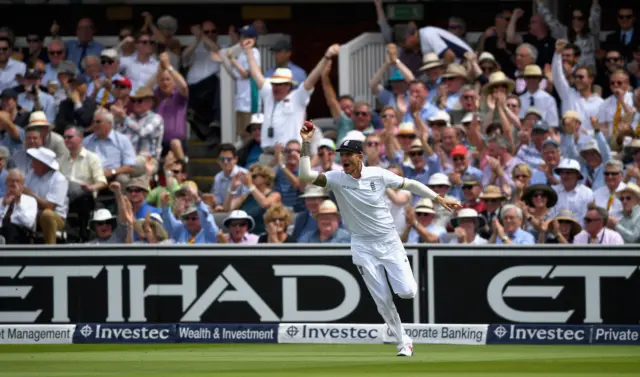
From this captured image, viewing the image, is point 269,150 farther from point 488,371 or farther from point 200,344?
point 488,371

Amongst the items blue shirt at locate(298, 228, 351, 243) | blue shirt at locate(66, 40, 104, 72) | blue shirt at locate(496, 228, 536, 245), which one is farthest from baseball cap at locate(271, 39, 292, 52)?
blue shirt at locate(496, 228, 536, 245)

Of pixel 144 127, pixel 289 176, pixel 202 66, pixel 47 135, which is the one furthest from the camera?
pixel 202 66

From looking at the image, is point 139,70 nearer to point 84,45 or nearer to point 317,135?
point 84,45

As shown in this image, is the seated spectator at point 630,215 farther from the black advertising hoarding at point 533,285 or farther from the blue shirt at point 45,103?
the blue shirt at point 45,103

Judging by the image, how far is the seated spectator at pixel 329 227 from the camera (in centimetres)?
1579

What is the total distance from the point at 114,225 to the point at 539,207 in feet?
16.2

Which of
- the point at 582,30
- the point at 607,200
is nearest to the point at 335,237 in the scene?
the point at 607,200

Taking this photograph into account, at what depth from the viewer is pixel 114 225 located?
54.4 feet

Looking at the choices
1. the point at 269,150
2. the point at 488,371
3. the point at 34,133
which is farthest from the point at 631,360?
the point at 34,133

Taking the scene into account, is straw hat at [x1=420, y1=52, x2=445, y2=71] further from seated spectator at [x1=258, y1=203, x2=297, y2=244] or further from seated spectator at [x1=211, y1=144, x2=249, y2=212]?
seated spectator at [x1=258, y1=203, x2=297, y2=244]

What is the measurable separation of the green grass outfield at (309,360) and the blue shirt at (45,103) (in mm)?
5598

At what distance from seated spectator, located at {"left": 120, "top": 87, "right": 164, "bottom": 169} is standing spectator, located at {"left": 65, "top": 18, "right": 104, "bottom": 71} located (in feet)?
7.82

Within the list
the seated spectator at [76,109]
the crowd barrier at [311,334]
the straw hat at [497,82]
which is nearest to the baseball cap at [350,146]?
the crowd barrier at [311,334]

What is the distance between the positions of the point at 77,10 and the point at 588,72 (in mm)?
9208
